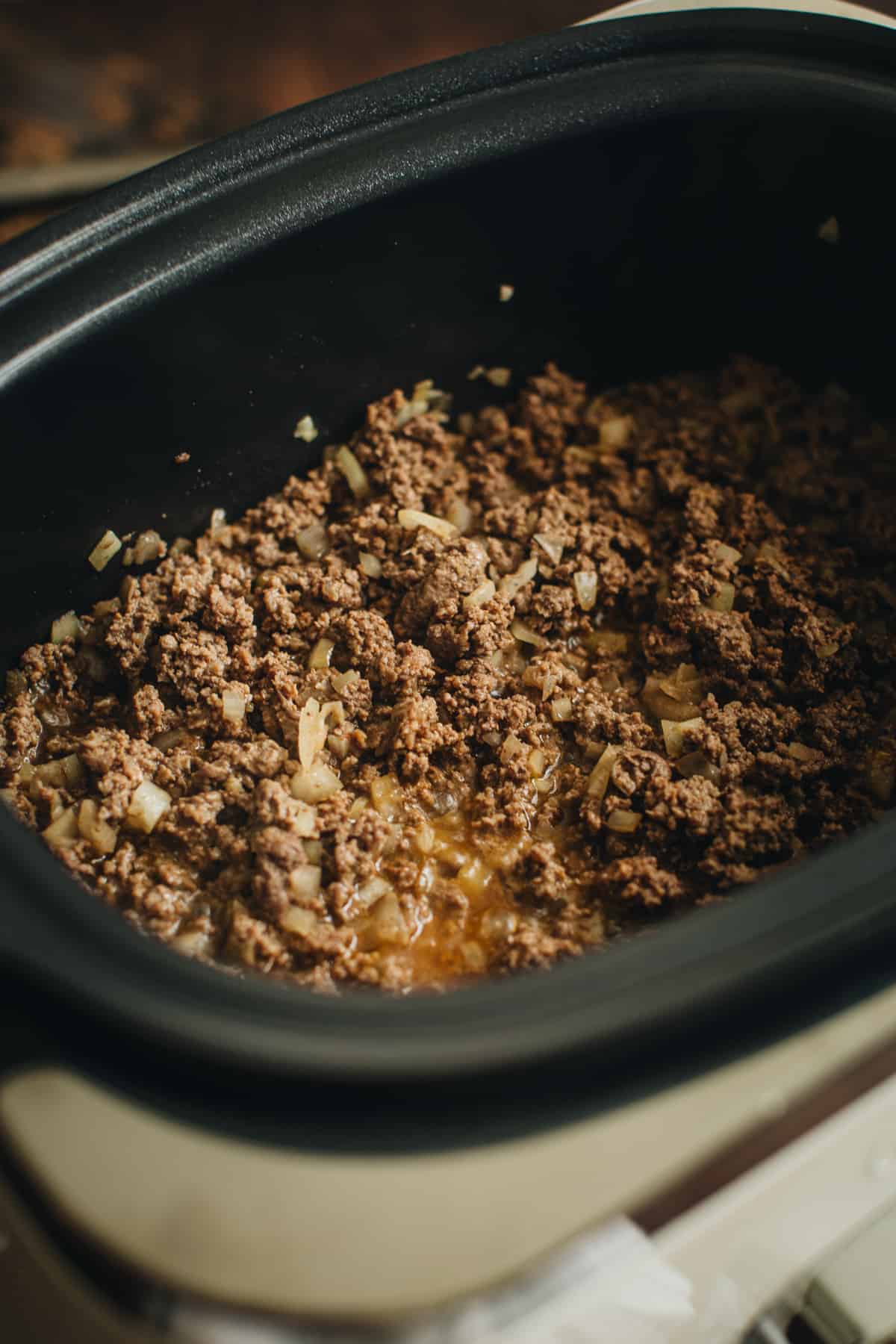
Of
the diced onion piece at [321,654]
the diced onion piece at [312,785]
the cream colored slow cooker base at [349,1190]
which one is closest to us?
the cream colored slow cooker base at [349,1190]

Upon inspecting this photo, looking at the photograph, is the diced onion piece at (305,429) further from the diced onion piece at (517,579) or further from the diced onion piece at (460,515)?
the diced onion piece at (517,579)

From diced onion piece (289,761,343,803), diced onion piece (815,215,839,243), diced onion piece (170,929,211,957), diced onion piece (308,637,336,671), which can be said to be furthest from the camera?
diced onion piece (815,215,839,243)

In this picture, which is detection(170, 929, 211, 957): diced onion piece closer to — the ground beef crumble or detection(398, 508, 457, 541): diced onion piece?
the ground beef crumble

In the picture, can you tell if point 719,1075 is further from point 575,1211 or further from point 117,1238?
point 117,1238

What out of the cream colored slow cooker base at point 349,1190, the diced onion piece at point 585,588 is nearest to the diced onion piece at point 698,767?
the diced onion piece at point 585,588

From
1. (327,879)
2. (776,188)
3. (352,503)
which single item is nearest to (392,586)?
(352,503)

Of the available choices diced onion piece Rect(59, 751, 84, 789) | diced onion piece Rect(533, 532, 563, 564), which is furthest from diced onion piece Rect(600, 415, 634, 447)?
diced onion piece Rect(59, 751, 84, 789)
